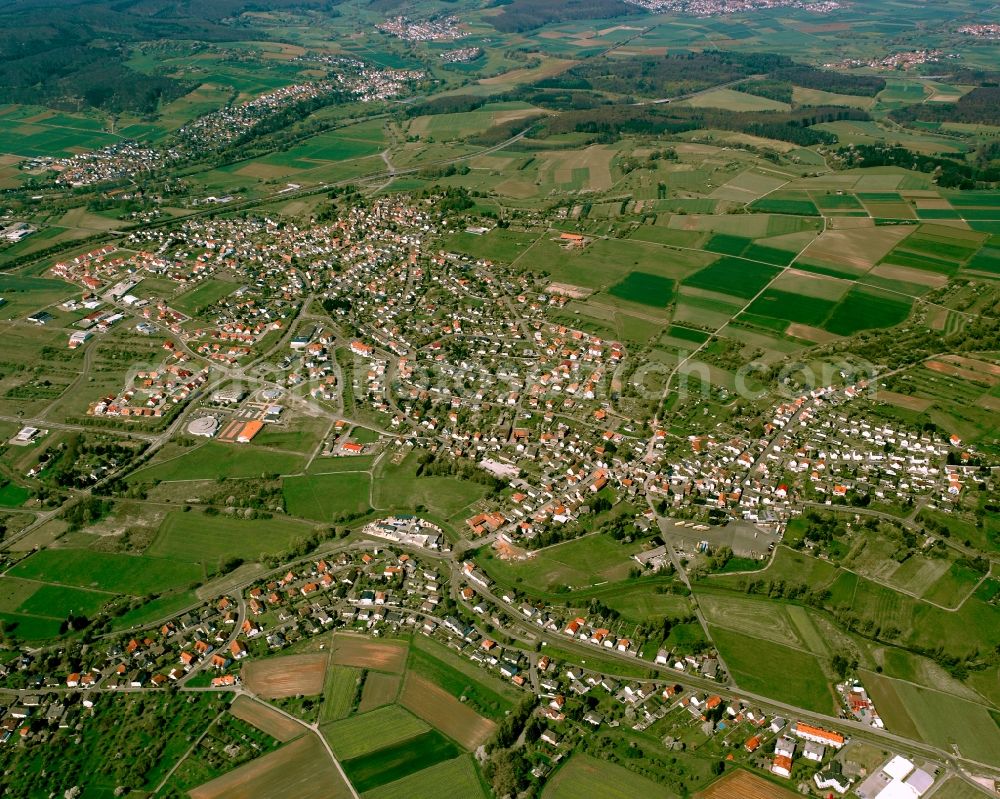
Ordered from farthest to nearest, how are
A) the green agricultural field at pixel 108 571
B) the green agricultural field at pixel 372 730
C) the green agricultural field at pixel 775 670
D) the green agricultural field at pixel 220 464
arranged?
the green agricultural field at pixel 220 464 < the green agricultural field at pixel 108 571 < the green agricultural field at pixel 775 670 < the green agricultural field at pixel 372 730

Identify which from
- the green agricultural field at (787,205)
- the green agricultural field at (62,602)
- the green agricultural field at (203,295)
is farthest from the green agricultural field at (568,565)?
the green agricultural field at (787,205)

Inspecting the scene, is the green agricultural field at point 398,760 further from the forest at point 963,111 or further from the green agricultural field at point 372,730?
the forest at point 963,111

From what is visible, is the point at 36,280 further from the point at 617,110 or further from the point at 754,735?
the point at 617,110

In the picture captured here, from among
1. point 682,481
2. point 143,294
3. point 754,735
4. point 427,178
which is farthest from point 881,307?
point 143,294

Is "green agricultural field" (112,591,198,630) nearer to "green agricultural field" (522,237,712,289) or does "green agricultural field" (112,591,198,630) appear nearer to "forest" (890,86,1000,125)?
"green agricultural field" (522,237,712,289)

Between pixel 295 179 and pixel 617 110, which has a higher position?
pixel 617 110

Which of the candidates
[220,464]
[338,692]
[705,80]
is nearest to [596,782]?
[338,692]
